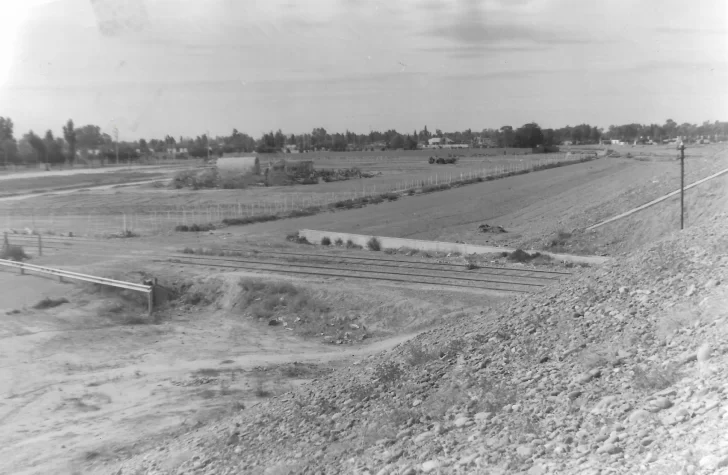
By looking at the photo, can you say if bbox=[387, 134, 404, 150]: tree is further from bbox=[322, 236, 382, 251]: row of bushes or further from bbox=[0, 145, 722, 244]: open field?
bbox=[322, 236, 382, 251]: row of bushes

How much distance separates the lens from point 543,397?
5.67 m

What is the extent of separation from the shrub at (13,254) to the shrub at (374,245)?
1380cm

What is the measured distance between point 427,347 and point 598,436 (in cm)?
335

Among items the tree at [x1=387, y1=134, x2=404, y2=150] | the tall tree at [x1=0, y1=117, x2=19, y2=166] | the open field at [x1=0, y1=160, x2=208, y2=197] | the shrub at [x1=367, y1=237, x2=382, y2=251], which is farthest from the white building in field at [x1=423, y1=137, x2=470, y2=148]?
the shrub at [x1=367, y1=237, x2=382, y2=251]

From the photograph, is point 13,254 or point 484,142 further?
point 484,142

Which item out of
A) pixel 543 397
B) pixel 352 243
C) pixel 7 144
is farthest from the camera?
pixel 7 144

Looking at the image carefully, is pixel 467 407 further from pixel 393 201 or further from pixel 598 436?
pixel 393 201

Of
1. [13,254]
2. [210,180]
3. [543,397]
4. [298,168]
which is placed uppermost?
[298,168]

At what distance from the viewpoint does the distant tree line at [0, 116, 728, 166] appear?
38.8 m

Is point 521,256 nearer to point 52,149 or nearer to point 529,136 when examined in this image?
point 52,149

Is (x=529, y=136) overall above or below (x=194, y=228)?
above

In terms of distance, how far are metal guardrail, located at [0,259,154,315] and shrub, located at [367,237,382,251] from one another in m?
10.8

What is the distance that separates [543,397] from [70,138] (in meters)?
45.5

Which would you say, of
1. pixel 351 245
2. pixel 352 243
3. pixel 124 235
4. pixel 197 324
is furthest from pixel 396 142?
pixel 197 324
